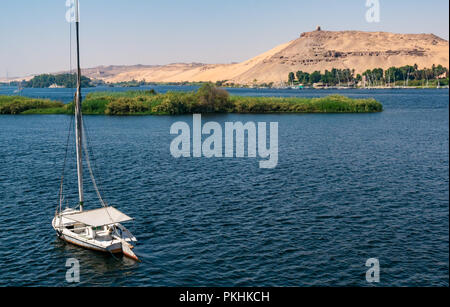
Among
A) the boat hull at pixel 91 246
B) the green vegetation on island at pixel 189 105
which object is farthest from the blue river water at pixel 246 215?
the green vegetation on island at pixel 189 105

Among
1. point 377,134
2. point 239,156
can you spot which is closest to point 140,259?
point 239,156

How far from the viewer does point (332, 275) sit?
118 feet

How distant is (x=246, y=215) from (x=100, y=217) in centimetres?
1571

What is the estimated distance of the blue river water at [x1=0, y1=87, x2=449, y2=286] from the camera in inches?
1441

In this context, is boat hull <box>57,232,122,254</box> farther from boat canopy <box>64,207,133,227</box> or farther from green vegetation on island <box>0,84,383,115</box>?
green vegetation on island <box>0,84,383,115</box>

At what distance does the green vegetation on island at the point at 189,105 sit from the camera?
166 meters

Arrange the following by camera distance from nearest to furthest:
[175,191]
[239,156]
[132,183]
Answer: [175,191] < [132,183] < [239,156]

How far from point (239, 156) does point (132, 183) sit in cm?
2549

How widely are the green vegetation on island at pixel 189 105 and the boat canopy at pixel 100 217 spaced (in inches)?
4860

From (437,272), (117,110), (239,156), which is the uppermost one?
(117,110)

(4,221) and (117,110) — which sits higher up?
(117,110)

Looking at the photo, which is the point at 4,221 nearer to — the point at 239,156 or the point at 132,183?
the point at 132,183

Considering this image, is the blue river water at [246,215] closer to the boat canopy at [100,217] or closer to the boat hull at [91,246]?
the boat hull at [91,246]

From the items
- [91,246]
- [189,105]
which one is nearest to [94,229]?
[91,246]
